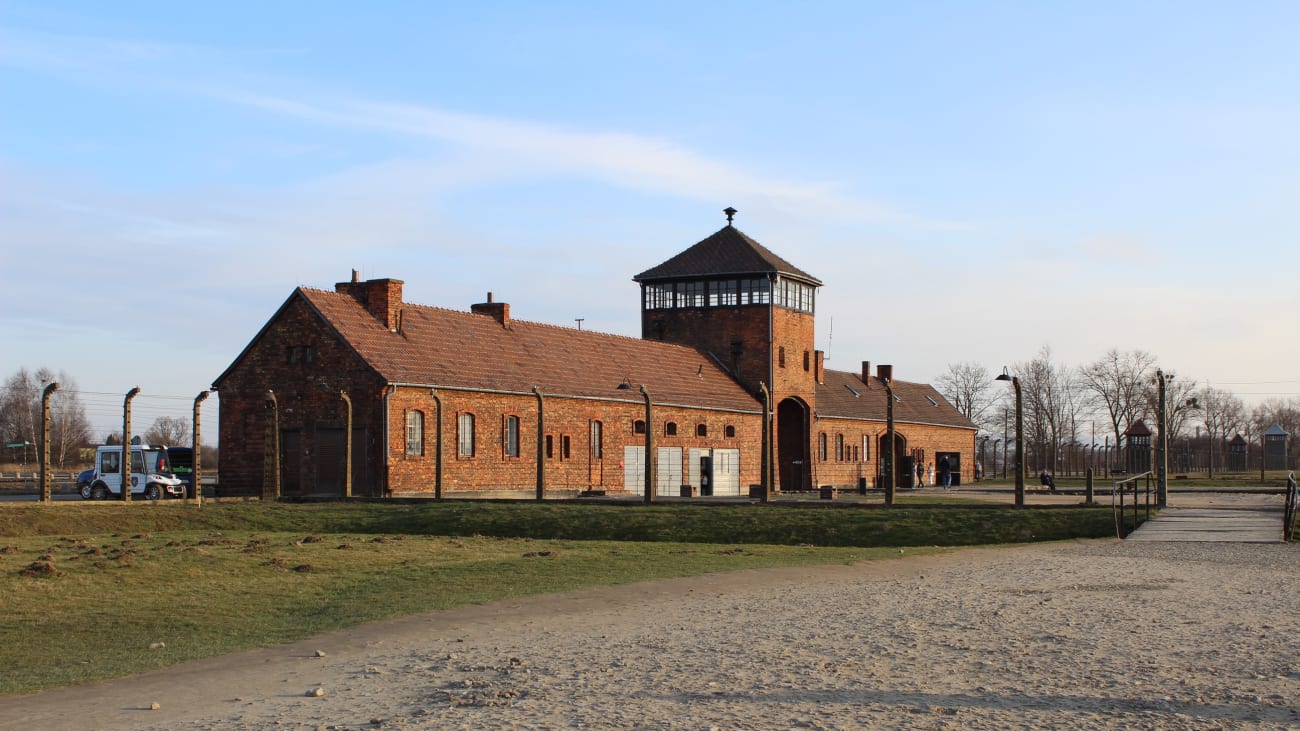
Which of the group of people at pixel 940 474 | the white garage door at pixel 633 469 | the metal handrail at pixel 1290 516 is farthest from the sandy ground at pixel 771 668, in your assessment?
the group of people at pixel 940 474

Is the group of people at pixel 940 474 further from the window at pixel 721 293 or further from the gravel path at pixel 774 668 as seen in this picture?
the gravel path at pixel 774 668

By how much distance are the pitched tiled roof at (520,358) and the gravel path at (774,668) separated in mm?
26779

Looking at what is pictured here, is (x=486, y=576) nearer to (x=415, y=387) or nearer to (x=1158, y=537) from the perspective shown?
(x=1158, y=537)

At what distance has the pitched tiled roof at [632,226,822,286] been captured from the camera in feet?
186

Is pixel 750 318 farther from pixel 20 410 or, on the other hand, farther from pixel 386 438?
pixel 20 410

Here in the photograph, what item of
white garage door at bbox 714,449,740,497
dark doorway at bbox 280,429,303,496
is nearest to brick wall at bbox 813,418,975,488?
white garage door at bbox 714,449,740,497

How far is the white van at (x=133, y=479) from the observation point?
47.2 meters

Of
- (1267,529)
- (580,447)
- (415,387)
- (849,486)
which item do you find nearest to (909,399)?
(849,486)

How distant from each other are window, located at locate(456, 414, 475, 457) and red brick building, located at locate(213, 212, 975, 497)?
5cm

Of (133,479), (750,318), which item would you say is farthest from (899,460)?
(133,479)

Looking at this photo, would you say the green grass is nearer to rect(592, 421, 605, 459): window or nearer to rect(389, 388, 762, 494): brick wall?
rect(389, 388, 762, 494): brick wall

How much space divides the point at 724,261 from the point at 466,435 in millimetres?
20004

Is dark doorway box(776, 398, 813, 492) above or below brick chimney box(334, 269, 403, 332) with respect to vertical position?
below

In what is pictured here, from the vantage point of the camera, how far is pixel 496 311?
1941 inches
